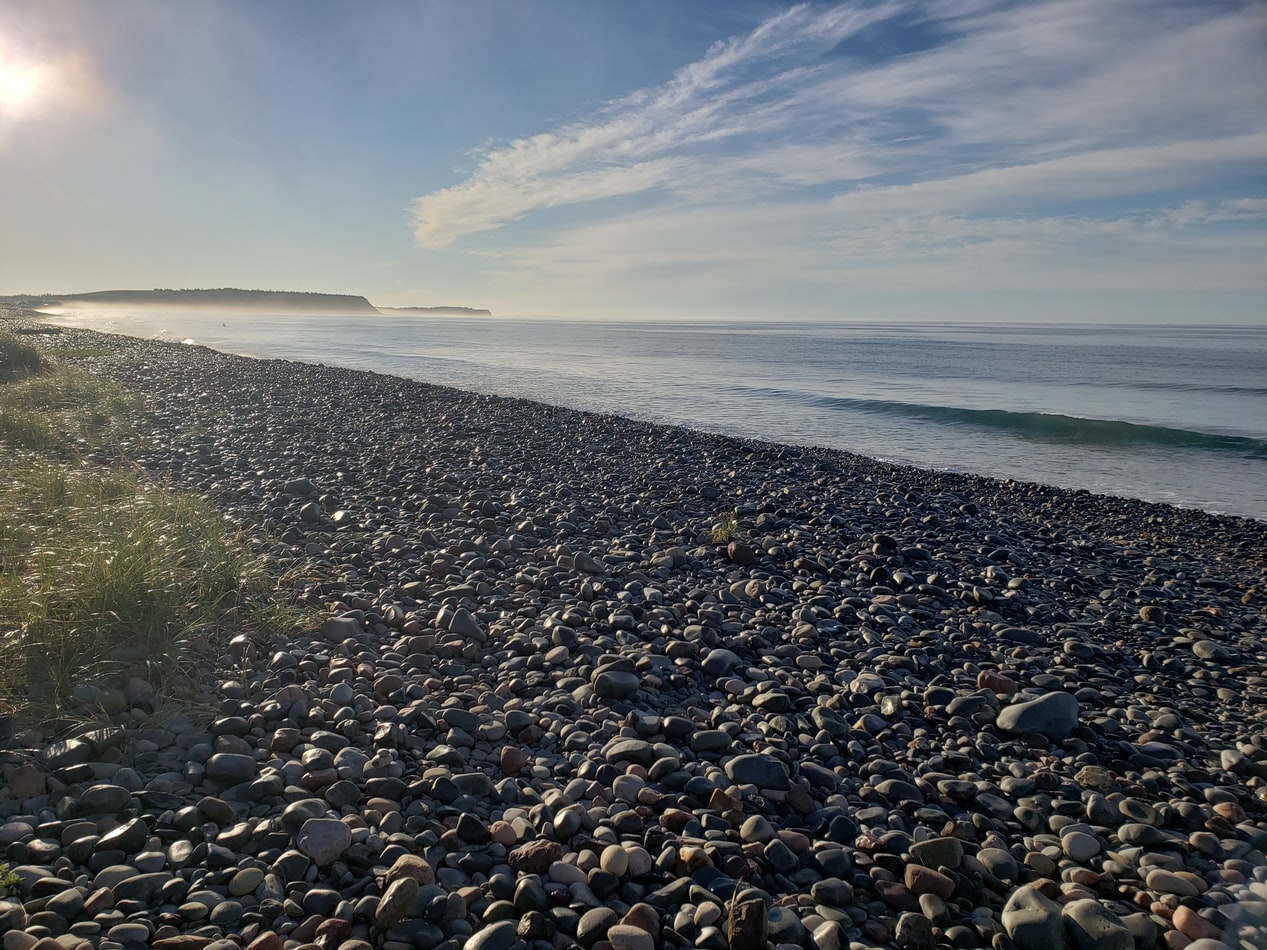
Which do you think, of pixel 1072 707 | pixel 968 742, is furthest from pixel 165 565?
pixel 1072 707

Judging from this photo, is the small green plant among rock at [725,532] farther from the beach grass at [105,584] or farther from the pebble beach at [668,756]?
the beach grass at [105,584]

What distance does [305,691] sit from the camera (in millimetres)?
4238

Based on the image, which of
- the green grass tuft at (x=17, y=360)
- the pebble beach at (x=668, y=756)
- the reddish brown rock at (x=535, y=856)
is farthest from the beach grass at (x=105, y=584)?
the green grass tuft at (x=17, y=360)

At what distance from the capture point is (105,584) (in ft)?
14.6

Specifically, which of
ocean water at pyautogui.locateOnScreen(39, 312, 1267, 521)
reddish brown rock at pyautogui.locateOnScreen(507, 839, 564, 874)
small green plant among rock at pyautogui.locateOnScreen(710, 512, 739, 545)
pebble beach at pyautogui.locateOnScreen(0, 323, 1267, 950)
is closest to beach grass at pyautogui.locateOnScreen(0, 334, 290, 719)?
pebble beach at pyautogui.locateOnScreen(0, 323, 1267, 950)

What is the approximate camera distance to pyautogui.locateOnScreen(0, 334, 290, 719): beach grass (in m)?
4.04

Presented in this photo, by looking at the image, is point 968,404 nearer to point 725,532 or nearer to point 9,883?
point 725,532

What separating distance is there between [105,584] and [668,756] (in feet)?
11.5

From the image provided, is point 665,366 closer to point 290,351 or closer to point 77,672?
point 290,351

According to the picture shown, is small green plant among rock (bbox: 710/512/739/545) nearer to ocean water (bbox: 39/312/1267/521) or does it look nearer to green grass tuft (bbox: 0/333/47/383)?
ocean water (bbox: 39/312/1267/521)

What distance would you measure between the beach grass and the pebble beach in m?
0.23

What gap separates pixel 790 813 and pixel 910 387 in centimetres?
2908

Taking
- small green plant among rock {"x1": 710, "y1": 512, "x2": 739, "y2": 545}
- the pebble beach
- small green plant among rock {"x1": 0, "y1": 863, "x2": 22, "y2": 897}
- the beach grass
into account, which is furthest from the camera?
small green plant among rock {"x1": 710, "y1": 512, "x2": 739, "y2": 545}

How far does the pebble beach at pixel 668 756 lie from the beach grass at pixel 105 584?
230 millimetres
